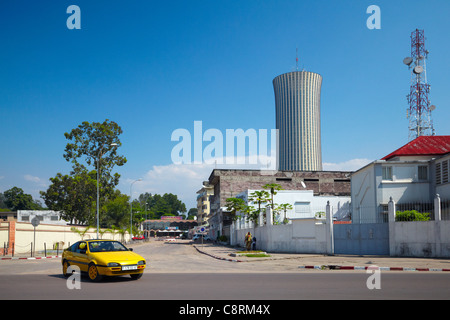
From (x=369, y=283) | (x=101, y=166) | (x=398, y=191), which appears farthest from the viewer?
(x=101, y=166)

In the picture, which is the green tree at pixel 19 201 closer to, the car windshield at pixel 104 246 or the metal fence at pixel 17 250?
the metal fence at pixel 17 250

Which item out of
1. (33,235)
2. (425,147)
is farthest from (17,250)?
(425,147)

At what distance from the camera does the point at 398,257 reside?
24422 mm

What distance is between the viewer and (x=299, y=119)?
179 metres

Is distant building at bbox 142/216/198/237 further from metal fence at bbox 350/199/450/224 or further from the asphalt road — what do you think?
the asphalt road

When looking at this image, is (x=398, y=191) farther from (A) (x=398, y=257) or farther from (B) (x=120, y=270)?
(B) (x=120, y=270)

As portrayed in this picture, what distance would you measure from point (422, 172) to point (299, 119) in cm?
14885

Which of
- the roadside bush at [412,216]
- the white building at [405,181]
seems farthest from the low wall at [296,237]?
the roadside bush at [412,216]

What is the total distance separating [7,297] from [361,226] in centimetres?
2144

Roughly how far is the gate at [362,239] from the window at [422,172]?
8254 millimetres

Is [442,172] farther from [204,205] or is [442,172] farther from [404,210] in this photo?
[204,205]
